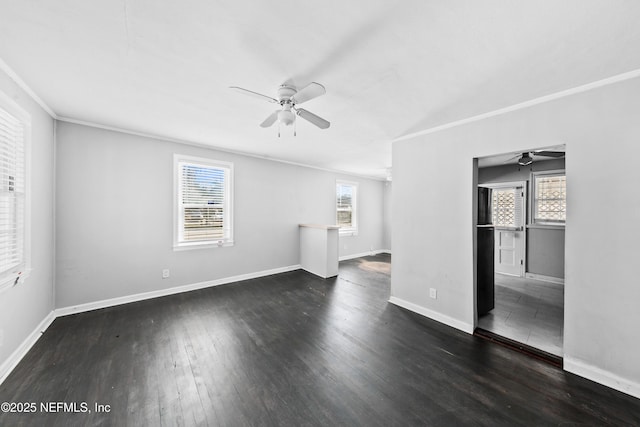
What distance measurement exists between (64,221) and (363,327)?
3.95 metres

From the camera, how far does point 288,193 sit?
5.21m

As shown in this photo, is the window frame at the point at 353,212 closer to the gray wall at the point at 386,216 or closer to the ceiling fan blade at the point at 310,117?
the gray wall at the point at 386,216

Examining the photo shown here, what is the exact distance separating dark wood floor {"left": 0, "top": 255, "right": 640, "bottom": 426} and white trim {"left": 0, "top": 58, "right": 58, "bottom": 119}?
8.03 feet

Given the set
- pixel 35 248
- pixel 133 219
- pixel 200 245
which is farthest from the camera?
pixel 200 245

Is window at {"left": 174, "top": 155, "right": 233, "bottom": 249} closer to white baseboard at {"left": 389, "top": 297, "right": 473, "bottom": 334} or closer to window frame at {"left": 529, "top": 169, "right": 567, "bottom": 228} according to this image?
white baseboard at {"left": 389, "top": 297, "right": 473, "bottom": 334}

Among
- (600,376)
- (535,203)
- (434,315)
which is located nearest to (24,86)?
(434,315)

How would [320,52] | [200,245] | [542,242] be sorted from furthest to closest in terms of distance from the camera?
[542,242] → [200,245] → [320,52]

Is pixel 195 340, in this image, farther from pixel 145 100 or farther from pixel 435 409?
pixel 145 100

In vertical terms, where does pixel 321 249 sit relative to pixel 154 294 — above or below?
above

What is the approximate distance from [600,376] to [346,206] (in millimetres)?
5260

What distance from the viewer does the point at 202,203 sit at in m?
4.06

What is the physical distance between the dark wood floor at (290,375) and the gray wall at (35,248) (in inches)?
10.0

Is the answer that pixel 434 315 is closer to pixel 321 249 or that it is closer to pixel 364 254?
pixel 321 249

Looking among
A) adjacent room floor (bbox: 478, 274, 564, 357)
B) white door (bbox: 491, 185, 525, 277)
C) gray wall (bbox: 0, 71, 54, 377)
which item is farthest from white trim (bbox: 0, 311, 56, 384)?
white door (bbox: 491, 185, 525, 277)
